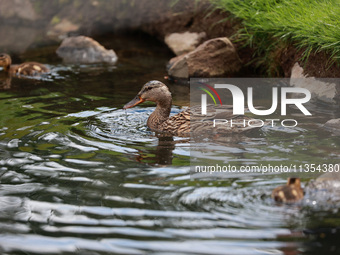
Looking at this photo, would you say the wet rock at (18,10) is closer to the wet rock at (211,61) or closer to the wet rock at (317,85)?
the wet rock at (211,61)

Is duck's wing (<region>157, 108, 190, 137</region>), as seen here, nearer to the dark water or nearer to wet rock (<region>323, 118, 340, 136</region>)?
the dark water

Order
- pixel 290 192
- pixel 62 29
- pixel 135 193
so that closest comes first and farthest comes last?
pixel 290 192 → pixel 135 193 → pixel 62 29

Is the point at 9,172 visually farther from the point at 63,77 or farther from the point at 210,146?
the point at 63,77

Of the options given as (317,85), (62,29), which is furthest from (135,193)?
(62,29)

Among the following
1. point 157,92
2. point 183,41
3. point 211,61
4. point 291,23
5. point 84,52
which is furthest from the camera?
point 84,52

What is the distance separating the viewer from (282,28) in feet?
27.6

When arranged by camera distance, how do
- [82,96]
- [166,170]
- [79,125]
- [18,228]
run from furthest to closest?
1. [82,96]
2. [79,125]
3. [166,170]
4. [18,228]

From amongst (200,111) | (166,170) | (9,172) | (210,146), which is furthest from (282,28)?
(9,172)

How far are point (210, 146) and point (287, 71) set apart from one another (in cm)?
362

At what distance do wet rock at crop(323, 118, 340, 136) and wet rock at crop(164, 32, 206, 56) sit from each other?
533 cm

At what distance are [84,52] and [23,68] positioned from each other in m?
2.18

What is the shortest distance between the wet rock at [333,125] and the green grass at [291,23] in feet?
3.79

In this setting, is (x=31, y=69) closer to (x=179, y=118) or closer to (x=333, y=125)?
(x=179, y=118)

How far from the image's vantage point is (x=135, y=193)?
173 inches
